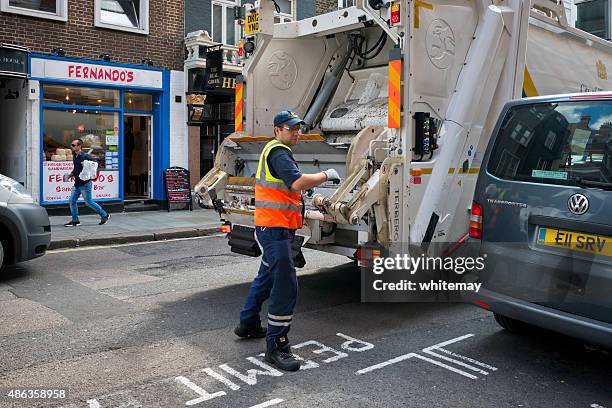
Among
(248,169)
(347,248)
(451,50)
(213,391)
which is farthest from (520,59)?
(213,391)

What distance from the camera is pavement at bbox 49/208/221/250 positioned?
33.2 ft

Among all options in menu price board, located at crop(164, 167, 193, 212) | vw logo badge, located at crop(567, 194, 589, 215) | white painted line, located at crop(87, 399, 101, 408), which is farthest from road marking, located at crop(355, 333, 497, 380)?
menu price board, located at crop(164, 167, 193, 212)

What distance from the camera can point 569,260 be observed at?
385cm

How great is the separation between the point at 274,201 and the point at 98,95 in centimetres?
1042

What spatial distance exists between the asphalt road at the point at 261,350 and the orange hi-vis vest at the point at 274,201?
101 cm

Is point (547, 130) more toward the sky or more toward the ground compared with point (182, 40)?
more toward the ground

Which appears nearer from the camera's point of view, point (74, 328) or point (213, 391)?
point (213, 391)

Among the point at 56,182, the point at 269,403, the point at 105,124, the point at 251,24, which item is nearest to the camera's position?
the point at 269,403

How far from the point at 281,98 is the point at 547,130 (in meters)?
3.67

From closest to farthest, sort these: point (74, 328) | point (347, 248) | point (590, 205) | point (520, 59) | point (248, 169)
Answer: point (590, 205) < point (74, 328) < point (347, 248) < point (520, 59) < point (248, 169)

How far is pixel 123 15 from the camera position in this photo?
45.0 ft

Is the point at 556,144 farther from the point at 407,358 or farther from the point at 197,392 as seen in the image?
the point at 197,392

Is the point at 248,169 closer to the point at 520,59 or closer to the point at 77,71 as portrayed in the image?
the point at 520,59

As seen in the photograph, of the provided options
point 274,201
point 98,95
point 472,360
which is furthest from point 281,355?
point 98,95
